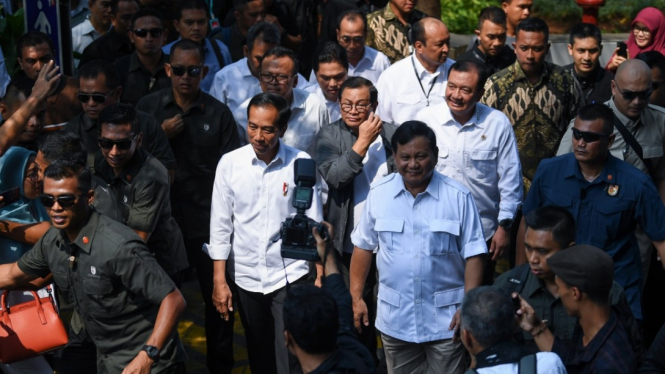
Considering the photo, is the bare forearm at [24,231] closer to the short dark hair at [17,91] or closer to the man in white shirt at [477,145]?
the short dark hair at [17,91]

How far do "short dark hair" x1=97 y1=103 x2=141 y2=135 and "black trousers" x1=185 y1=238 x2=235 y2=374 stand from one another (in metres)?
1.42

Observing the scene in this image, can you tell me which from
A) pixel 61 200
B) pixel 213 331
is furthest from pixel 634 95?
pixel 61 200

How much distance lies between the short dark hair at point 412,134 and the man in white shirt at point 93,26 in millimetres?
5352

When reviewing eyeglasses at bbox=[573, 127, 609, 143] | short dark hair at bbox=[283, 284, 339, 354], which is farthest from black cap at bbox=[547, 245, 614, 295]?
eyeglasses at bbox=[573, 127, 609, 143]

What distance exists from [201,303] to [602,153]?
4.29 m

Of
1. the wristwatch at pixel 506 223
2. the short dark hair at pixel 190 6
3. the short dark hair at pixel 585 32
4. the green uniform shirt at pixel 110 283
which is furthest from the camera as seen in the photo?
the short dark hair at pixel 190 6

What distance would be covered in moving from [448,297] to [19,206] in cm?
287

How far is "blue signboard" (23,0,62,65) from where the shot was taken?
29.6ft

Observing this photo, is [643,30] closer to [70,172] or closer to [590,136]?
[590,136]

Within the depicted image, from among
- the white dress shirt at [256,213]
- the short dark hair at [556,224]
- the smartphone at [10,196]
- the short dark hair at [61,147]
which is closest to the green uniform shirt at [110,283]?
the smartphone at [10,196]


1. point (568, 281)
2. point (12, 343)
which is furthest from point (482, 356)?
point (12, 343)

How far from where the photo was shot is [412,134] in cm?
625

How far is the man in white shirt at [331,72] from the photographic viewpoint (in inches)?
327

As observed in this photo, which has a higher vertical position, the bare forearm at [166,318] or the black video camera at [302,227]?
the black video camera at [302,227]
